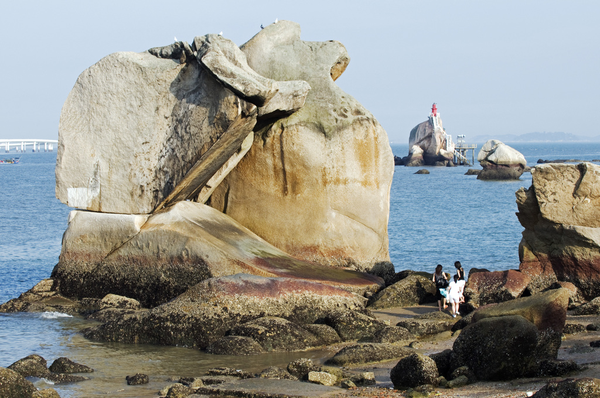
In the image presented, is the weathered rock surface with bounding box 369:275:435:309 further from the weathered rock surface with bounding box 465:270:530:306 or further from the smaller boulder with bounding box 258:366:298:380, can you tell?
the smaller boulder with bounding box 258:366:298:380

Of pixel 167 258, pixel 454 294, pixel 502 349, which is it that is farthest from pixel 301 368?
pixel 167 258

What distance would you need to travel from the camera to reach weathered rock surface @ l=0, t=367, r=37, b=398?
783 cm

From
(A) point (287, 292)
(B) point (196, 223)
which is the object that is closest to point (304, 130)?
(B) point (196, 223)

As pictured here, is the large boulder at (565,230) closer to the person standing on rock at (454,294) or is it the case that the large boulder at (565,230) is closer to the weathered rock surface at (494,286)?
the weathered rock surface at (494,286)

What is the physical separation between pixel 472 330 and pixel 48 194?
46.3 metres

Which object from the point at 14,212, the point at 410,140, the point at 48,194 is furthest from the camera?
the point at 410,140

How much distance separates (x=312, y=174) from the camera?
51.4 feet

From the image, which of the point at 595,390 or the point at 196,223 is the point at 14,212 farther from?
the point at 595,390

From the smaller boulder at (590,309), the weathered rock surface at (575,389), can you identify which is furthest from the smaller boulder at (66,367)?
the smaller boulder at (590,309)

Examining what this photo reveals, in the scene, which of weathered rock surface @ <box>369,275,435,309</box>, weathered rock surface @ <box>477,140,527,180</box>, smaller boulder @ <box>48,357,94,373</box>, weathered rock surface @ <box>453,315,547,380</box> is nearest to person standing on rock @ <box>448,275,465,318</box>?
weathered rock surface @ <box>369,275,435,309</box>

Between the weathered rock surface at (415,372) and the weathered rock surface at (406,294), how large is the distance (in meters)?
5.18

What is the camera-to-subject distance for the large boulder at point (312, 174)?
51.3 ft

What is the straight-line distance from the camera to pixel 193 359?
10539mm

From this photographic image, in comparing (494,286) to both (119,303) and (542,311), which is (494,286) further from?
(119,303)
